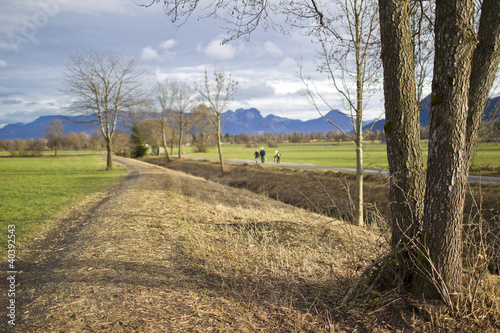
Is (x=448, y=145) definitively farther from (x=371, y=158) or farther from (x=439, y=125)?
(x=371, y=158)

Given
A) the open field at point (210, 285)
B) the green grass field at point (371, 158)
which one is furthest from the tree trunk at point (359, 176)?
the open field at point (210, 285)

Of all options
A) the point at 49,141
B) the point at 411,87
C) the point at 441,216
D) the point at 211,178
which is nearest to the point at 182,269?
the point at 441,216

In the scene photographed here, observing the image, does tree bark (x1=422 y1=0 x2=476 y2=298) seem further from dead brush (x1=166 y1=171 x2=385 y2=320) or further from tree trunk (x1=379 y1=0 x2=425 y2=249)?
dead brush (x1=166 y1=171 x2=385 y2=320)

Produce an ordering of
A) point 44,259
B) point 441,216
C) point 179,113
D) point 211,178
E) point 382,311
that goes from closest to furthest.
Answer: point 441,216 < point 382,311 < point 44,259 < point 211,178 < point 179,113

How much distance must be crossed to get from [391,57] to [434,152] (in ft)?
4.32

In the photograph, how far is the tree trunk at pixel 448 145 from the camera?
3.09 metres

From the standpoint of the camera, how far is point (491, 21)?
131 inches

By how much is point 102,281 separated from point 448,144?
489cm

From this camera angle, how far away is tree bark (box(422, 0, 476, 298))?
3092 millimetres

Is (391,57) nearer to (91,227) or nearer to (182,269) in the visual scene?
(182,269)

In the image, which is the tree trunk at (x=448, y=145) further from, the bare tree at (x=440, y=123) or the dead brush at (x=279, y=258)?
the dead brush at (x=279, y=258)

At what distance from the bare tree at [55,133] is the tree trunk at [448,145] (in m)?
56.9

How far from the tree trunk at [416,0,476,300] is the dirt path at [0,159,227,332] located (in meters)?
3.03

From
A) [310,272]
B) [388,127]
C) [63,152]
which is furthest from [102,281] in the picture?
[63,152]
